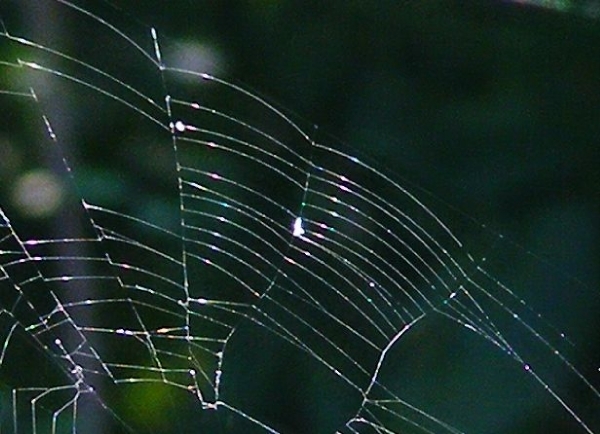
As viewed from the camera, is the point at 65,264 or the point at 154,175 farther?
the point at 154,175

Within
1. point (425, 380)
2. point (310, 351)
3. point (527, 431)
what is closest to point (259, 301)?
point (310, 351)

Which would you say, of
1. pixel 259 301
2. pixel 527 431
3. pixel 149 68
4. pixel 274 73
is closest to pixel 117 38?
pixel 149 68

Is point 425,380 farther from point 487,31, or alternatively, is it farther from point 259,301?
point 487,31

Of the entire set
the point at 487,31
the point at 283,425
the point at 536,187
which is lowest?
the point at 283,425

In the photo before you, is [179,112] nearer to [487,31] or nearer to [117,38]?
[117,38]

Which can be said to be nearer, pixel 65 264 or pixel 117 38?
pixel 65 264

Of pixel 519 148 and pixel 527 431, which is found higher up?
pixel 519 148
